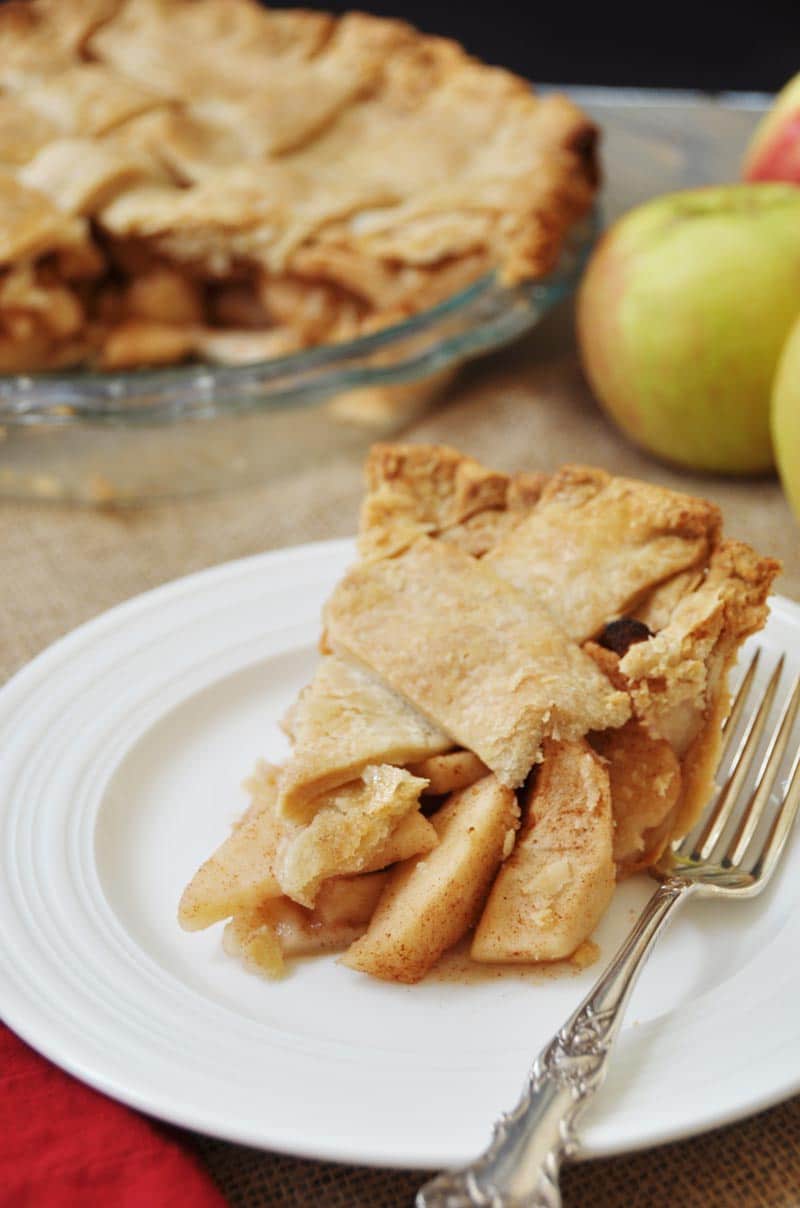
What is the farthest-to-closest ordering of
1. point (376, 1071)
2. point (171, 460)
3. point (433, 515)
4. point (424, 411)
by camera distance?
1. point (424, 411)
2. point (171, 460)
3. point (433, 515)
4. point (376, 1071)

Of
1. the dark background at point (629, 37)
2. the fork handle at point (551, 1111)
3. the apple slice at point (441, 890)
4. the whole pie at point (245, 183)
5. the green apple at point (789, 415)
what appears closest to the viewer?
the fork handle at point (551, 1111)

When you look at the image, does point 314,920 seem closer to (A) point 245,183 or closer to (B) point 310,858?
(B) point 310,858

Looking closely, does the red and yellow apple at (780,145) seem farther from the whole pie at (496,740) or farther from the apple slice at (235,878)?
the apple slice at (235,878)

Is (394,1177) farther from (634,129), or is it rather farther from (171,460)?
(634,129)

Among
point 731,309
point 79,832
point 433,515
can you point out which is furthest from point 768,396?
point 79,832

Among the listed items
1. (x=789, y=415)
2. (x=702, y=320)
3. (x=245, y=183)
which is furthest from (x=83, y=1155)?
(x=245, y=183)

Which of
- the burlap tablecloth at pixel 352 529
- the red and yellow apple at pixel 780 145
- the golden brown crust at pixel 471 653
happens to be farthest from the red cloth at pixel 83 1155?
the red and yellow apple at pixel 780 145
